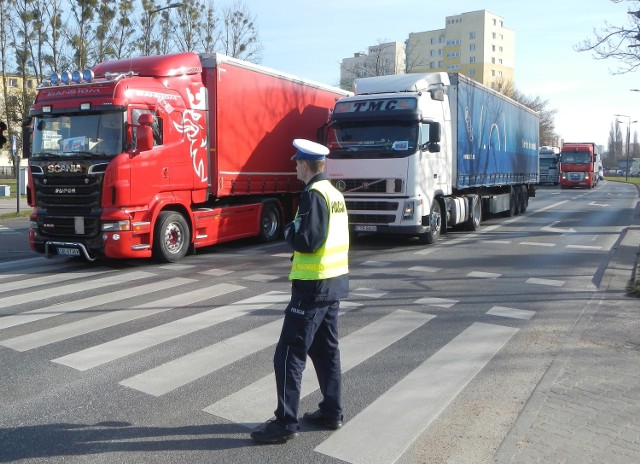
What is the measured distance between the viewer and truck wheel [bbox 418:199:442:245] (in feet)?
46.6

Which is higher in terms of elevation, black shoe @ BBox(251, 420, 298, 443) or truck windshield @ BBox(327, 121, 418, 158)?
truck windshield @ BBox(327, 121, 418, 158)

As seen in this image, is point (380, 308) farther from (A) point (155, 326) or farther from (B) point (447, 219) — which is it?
(B) point (447, 219)

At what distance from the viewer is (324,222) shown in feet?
13.3

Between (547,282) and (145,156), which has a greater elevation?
(145,156)

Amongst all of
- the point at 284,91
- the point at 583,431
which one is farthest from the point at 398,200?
the point at 583,431

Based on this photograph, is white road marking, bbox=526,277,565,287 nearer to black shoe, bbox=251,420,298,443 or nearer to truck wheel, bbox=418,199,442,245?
truck wheel, bbox=418,199,442,245

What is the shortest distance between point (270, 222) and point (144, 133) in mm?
5092

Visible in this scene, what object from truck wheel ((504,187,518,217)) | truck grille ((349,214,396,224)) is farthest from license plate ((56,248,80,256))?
truck wheel ((504,187,518,217))

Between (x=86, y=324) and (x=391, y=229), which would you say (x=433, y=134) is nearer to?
(x=391, y=229)

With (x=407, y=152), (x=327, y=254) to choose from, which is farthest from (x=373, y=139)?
(x=327, y=254)

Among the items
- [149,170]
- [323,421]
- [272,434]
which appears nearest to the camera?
[272,434]

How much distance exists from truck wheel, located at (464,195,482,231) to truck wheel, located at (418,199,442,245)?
2.49 metres

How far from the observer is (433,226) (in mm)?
14430

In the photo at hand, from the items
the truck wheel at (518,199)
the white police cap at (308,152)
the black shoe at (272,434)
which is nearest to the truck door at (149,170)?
the white police cap at (308,152)
